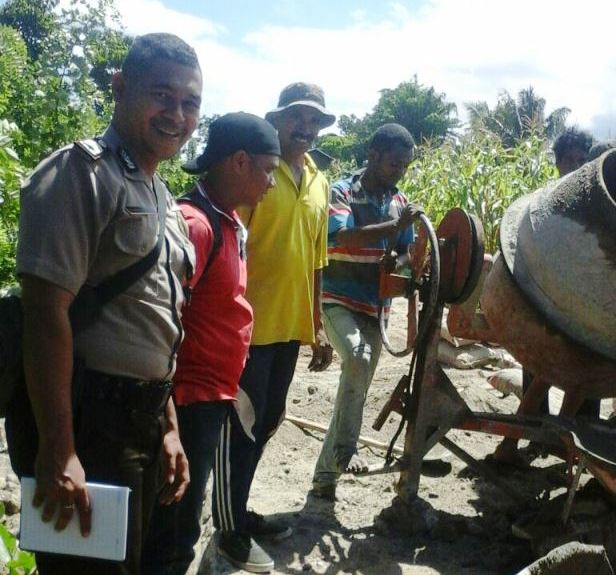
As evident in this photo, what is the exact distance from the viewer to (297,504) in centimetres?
417

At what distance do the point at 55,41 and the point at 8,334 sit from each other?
6263mm

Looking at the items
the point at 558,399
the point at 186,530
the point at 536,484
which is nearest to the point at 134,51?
the point at 186,530

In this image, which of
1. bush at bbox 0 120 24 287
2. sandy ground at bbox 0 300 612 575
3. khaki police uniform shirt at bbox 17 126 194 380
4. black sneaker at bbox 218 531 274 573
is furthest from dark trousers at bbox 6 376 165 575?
bush at bbox 0 120 24 287

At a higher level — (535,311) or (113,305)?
(113,305)

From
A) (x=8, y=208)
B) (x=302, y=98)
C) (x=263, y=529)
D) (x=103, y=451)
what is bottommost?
(x=263, y=529)

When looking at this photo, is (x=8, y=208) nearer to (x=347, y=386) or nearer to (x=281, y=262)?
(x=281, y=262)

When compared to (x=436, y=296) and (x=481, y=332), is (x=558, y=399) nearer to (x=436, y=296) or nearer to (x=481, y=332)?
(x=481, y=332)

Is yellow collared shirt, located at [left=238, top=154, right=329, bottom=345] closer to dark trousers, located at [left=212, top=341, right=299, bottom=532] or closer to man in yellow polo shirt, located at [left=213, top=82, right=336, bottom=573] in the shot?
man in yellow polo shirt, located at [left=213, top=82, right=336, bottom=573]

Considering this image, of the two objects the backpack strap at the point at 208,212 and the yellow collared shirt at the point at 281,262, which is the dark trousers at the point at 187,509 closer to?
the backpack strap at the point at 208,212

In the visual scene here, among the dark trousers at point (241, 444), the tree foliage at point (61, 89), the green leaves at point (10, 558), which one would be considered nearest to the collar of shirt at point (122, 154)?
the green leaves at point (10, 558)

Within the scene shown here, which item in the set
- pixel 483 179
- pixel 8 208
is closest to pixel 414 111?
pixel 483 179

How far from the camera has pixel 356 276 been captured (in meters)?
4.19

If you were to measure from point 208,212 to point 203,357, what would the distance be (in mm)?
459

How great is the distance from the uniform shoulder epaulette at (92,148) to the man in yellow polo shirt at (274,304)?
1.46 metres
